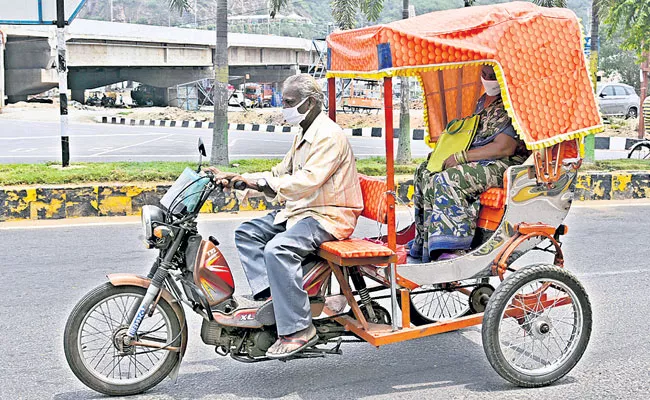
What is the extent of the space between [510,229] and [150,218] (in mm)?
1922

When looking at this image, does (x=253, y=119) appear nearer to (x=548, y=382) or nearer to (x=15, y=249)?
(x=15, y=249)

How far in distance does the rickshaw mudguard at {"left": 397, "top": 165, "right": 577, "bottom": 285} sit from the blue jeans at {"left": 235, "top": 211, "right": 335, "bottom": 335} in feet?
1.85

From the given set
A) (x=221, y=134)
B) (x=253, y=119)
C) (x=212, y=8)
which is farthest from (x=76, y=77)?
(x=212, y=8)

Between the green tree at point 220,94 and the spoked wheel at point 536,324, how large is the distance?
26.4 feet

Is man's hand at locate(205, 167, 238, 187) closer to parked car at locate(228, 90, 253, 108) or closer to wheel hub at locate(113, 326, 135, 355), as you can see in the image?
wheel hub at locate(113, 326, 135, 355)

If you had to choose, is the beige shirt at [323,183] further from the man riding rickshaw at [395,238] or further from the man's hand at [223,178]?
the man's hand at [223,178]

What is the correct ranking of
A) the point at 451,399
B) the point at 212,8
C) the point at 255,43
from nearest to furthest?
the point at 451,399, the point at 255,43, the point at 212,8

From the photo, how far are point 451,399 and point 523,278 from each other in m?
0.72

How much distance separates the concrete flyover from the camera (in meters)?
42.1

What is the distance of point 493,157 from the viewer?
15.8 feet

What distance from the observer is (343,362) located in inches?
192

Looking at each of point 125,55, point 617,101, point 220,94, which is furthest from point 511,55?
point 125,55

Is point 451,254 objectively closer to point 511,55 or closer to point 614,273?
point 511,55

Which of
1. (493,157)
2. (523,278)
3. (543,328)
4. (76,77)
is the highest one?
(76,77)
